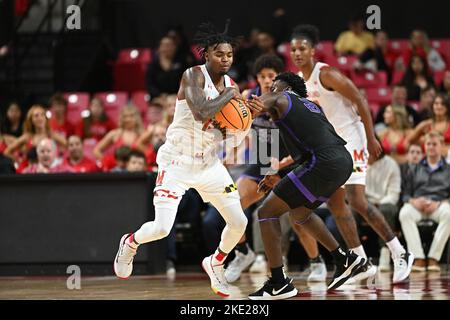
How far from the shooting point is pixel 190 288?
7.27m

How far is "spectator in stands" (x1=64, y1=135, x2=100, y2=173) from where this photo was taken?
33.1ft

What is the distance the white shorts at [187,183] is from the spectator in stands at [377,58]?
660 cm

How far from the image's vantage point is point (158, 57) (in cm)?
1285

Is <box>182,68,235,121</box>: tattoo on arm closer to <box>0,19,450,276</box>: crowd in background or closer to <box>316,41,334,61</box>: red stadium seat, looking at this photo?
<box>0,19,450,276</box>: crowd in background

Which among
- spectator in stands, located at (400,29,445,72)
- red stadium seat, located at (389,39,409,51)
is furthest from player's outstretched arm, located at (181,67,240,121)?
red stadium seat, located at (389,39,409,51)

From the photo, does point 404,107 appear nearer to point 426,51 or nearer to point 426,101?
point 426,101

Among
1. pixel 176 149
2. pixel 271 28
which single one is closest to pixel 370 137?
pixel 176 149

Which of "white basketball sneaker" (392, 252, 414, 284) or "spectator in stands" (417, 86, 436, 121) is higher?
"spectator in stands" (417, 86, 436, 121)

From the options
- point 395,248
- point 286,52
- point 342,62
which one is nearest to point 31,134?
point 286,52

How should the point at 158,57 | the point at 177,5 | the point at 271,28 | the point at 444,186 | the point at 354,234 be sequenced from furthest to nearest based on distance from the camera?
the point at 177,5, the point at 271,28, the point at 158,57, the point at 444,186, the point at 354,234

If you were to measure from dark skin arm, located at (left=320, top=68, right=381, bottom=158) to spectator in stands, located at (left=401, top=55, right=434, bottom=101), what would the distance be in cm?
475

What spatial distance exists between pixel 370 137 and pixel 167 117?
3663mm

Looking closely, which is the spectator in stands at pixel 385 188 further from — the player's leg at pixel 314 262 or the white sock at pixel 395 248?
the white sock at pixel 395 248

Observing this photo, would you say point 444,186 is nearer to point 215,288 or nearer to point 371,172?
point 371,172
